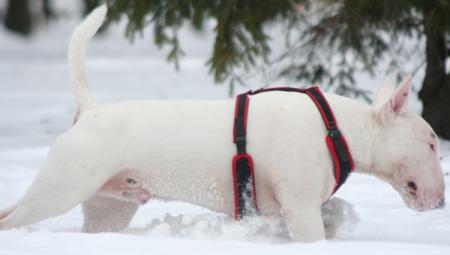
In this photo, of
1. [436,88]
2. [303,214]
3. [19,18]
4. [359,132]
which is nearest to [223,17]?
[436,88]

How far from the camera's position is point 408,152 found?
3.84m

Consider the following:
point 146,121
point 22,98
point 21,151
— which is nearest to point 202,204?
point 146,121

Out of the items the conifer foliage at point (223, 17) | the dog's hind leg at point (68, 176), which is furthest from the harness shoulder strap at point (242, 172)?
the conifer foliage at point (223, 17)

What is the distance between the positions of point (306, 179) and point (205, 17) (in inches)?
177

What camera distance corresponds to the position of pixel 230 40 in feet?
24.6

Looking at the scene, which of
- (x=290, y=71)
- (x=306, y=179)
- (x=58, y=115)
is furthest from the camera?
(x=58, y=115)

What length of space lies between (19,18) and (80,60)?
90.6ft

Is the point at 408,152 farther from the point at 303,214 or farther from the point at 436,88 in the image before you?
the point at 436,88

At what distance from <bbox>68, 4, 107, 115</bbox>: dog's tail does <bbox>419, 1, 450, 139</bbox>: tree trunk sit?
367cm

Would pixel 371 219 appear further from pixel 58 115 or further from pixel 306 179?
pixel 58 115

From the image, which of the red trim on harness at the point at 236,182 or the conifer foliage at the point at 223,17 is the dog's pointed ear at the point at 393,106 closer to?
the red trim on harness at the point at 236,182

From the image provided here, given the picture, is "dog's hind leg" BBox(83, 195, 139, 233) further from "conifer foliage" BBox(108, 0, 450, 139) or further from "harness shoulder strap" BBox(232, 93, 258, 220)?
"conifer foliage" BBox(108, 0, 450, 139)

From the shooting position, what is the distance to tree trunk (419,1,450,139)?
7.17 meters

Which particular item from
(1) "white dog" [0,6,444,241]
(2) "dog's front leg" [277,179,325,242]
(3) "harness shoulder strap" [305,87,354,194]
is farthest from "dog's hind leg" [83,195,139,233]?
(3) "harness shoulder strap" [305,87,354,194]
